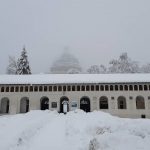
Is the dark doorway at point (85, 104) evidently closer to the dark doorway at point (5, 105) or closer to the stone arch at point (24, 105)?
the stone arch at point (24, 105)

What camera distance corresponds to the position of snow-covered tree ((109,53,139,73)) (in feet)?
275

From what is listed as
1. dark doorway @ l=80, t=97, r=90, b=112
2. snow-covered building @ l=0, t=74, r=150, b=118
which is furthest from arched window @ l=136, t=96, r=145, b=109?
dark doorway @ l=80, t=97, r=90, b=112

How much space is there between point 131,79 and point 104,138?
4013 centimetres

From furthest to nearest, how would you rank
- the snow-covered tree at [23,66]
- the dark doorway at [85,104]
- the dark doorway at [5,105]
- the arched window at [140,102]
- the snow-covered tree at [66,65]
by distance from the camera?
the snow-covered tree at [66,65]
the snow-covered tree at [23,66]
the dark doorway at [5,105]
the dark doorway at [85,104]
the arched window at [140,102]

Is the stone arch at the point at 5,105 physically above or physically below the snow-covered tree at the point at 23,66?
below

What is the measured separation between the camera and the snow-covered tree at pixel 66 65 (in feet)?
325

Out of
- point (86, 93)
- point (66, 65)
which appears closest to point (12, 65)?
point (66, 65)

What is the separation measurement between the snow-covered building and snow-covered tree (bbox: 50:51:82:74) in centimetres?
4596

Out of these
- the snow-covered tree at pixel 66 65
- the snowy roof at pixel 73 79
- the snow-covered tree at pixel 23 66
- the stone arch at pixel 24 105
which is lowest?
the stone arch at pixel 24 105

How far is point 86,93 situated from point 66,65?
2110 inches

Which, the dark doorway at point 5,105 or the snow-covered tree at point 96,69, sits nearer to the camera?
the dark doorway at point 5,105

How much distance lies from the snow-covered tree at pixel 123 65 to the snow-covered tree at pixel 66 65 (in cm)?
1695

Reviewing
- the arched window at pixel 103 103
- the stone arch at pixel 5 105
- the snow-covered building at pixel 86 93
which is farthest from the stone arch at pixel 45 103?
the arched window at pixel 103 103

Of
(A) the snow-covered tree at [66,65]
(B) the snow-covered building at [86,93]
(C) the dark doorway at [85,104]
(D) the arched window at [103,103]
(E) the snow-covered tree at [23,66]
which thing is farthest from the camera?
(A) the snow-covered tree at [66,65]
